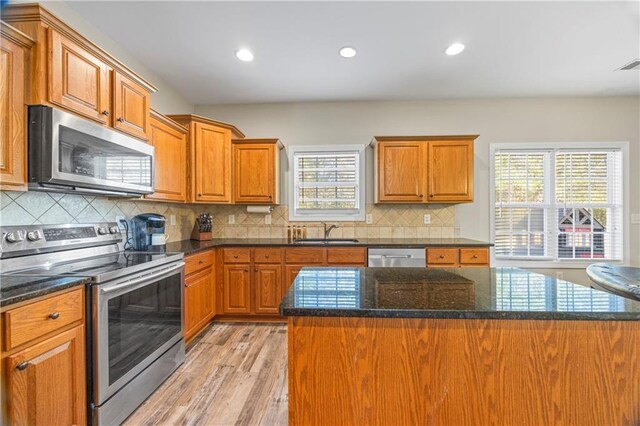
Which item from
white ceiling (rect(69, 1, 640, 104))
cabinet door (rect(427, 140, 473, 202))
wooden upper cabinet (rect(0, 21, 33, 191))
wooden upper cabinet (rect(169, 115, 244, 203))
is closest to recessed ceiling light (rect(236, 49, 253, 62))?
white ceiling (rect(69, 1, 640, 104))

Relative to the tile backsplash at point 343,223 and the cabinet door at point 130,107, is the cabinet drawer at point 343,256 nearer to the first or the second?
the tile backsplash at point 343,223

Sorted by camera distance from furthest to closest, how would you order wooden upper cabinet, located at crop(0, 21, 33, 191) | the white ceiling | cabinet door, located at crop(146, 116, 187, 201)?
cabinet door, located at crop(146, 116, 187, 201)
the white ceiling
wooden upper cabinet, located at crop(0, 21, 33, 191)

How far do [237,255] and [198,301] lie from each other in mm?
632

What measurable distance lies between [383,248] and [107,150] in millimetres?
2575

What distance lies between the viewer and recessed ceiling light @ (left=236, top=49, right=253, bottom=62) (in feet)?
8.83

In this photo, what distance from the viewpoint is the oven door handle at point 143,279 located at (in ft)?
5.18

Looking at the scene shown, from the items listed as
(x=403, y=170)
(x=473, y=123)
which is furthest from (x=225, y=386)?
(x=473, y=123)

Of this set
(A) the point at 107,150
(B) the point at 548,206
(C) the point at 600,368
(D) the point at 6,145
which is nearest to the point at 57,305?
(D) the point at 6,145

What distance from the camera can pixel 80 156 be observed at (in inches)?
68.4

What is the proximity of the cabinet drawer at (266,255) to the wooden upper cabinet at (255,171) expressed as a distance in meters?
0.65

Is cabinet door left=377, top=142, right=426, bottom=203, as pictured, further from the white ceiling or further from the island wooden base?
the island wooden base

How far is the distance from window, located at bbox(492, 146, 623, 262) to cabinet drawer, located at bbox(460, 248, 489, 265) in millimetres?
874

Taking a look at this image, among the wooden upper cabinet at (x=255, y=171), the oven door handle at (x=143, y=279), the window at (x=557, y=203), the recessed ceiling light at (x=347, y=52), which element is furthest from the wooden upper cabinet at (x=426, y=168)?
the oven door handle at (x=143, y=279)

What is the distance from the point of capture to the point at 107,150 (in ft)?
6.40
